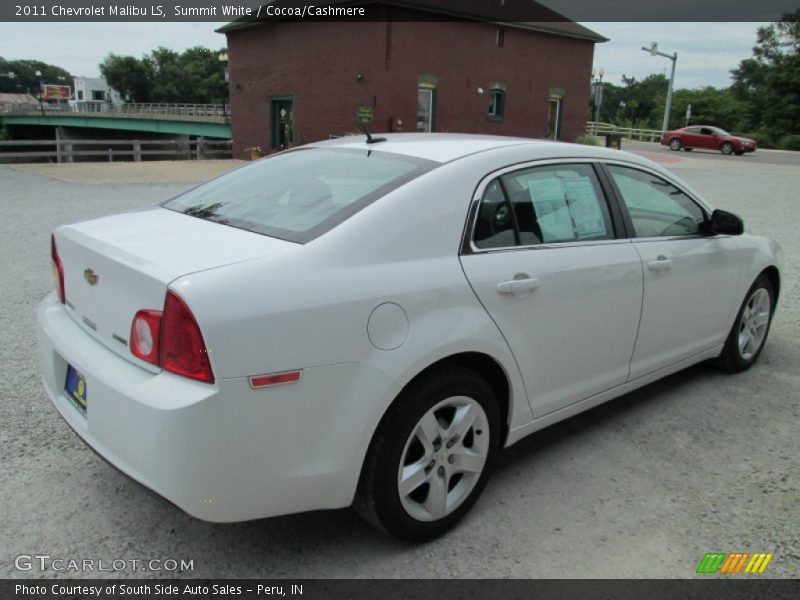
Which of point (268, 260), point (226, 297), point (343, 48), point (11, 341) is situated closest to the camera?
point (226, 297)

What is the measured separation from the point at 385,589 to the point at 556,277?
1.50 meters

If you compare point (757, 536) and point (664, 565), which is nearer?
point (664, 565)

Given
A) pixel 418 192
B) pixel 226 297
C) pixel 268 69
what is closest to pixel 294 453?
pixel 226 297

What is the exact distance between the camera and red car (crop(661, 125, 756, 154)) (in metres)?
34.2

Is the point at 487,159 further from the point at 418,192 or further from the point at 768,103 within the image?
the point at 768,103

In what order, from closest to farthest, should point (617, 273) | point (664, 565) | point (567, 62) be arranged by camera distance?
1. point (664, 565)
2. point (617, 273)
3. point (567, 62)

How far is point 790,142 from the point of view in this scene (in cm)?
4700

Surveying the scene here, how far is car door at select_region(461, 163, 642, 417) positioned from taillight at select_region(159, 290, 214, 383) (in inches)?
43.5

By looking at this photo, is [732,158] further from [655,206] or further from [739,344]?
[655,206]

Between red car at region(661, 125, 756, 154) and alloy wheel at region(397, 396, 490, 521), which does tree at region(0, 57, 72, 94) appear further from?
alloy wheel at region(397, 396, 490, 521)

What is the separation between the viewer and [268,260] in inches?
88.6

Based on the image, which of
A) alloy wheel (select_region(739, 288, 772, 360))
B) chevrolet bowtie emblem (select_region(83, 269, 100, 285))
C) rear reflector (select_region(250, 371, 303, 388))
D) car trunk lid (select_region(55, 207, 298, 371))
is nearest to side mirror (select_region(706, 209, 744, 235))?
alloy wheel (select_region(739, 288, 772, 360))

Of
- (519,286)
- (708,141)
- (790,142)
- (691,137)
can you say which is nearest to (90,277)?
(519,286)

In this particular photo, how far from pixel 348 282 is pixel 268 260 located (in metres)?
0.29
